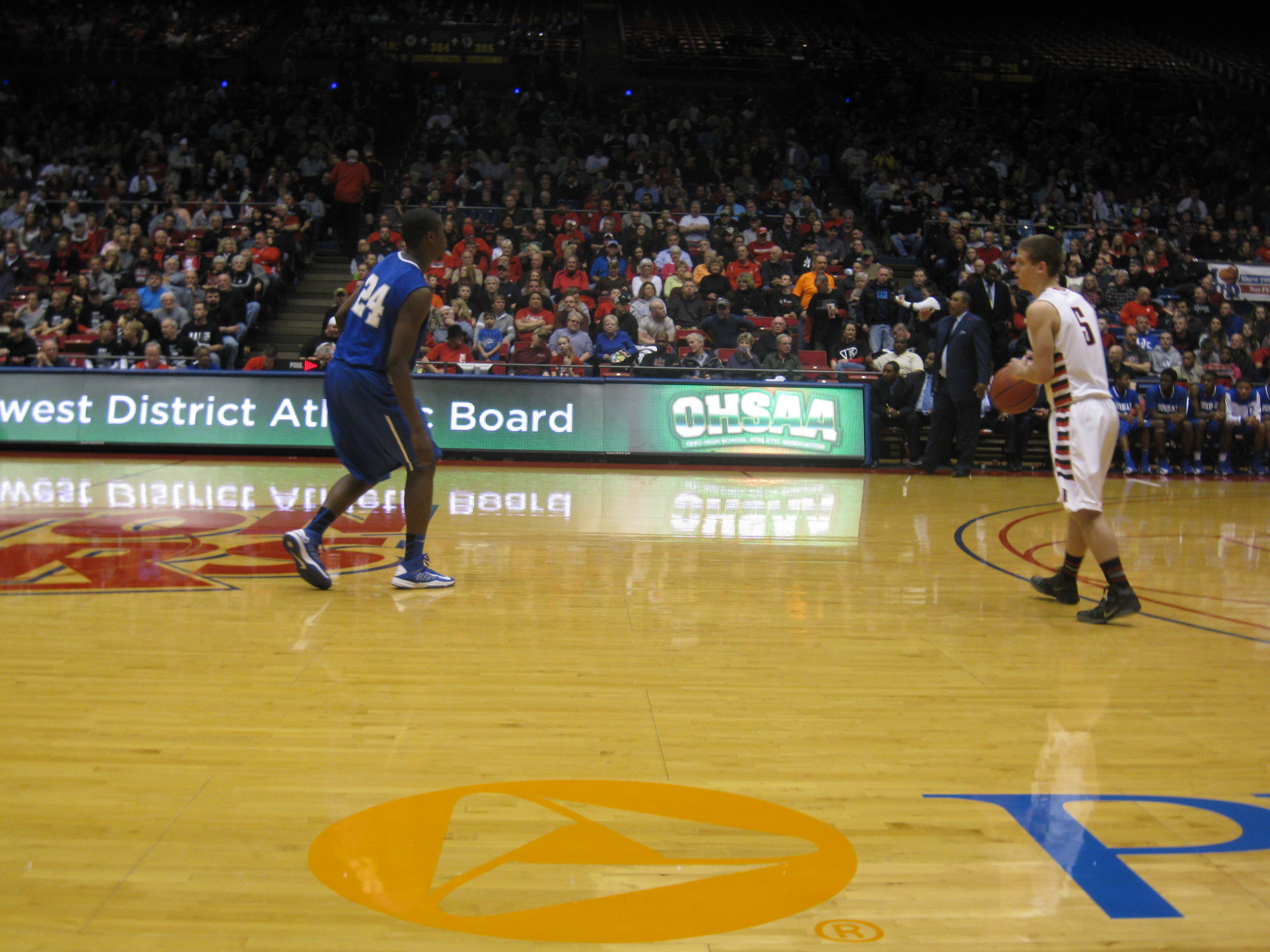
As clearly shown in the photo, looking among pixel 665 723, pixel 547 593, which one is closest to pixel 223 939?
pixel 665 723

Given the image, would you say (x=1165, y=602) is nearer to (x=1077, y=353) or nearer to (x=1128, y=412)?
(x=1077, y=353)

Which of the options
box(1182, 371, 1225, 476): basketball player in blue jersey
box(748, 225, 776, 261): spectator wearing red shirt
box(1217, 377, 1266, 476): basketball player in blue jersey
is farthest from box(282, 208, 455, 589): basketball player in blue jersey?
box(1217, 377, 1266, 476): basketball player in blue jersey

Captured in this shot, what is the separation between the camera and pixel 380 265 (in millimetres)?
5457

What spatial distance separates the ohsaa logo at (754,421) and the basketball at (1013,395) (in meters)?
6.66

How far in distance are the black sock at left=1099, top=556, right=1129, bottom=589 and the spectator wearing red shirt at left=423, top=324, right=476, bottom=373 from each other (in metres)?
9.30

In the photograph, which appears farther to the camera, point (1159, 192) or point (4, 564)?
point (1159, 192)

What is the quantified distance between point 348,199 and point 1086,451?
1575cm

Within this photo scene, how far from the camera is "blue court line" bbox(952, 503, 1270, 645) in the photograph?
5023 millimetres

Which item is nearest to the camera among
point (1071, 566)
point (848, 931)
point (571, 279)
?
point (848, 931)

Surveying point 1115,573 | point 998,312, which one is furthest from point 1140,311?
point 1115,573

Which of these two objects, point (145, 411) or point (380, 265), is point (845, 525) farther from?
point (145, 411)

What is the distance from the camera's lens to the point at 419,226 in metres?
5.37

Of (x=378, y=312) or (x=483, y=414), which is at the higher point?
(x=378, y=312)

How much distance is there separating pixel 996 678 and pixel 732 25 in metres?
27.6
